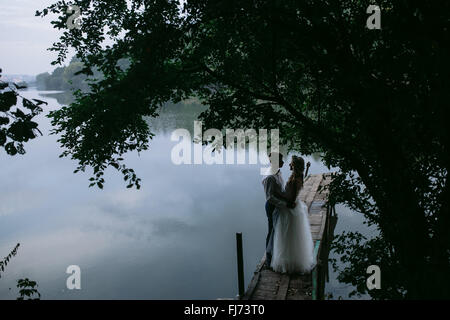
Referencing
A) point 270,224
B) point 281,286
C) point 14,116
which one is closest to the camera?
point 14,116

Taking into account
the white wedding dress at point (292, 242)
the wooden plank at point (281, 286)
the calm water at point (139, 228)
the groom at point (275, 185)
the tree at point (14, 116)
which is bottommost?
the calm water at point (139, 228)

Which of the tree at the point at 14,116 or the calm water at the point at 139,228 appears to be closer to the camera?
the tree at the point at 14,116

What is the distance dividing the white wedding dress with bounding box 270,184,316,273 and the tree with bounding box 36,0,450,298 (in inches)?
67.8

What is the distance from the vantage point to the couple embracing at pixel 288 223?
6.14m

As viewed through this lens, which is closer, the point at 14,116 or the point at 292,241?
the point at 14,116

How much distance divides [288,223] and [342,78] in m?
3.46

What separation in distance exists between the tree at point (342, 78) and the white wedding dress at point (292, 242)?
1.72 metres

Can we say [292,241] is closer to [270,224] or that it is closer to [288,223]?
[288,223]

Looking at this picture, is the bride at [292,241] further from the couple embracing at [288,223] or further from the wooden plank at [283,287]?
the wooden plank at [283,287]

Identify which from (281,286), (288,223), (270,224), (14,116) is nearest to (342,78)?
(14,116)

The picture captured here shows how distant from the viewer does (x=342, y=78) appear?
144 inches

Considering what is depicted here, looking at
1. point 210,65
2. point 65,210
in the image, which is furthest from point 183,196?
point 210,65

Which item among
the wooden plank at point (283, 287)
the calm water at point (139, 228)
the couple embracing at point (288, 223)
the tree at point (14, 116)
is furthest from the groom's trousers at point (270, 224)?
the calm water at point (139, 228)

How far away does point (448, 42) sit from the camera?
9.78 feet
